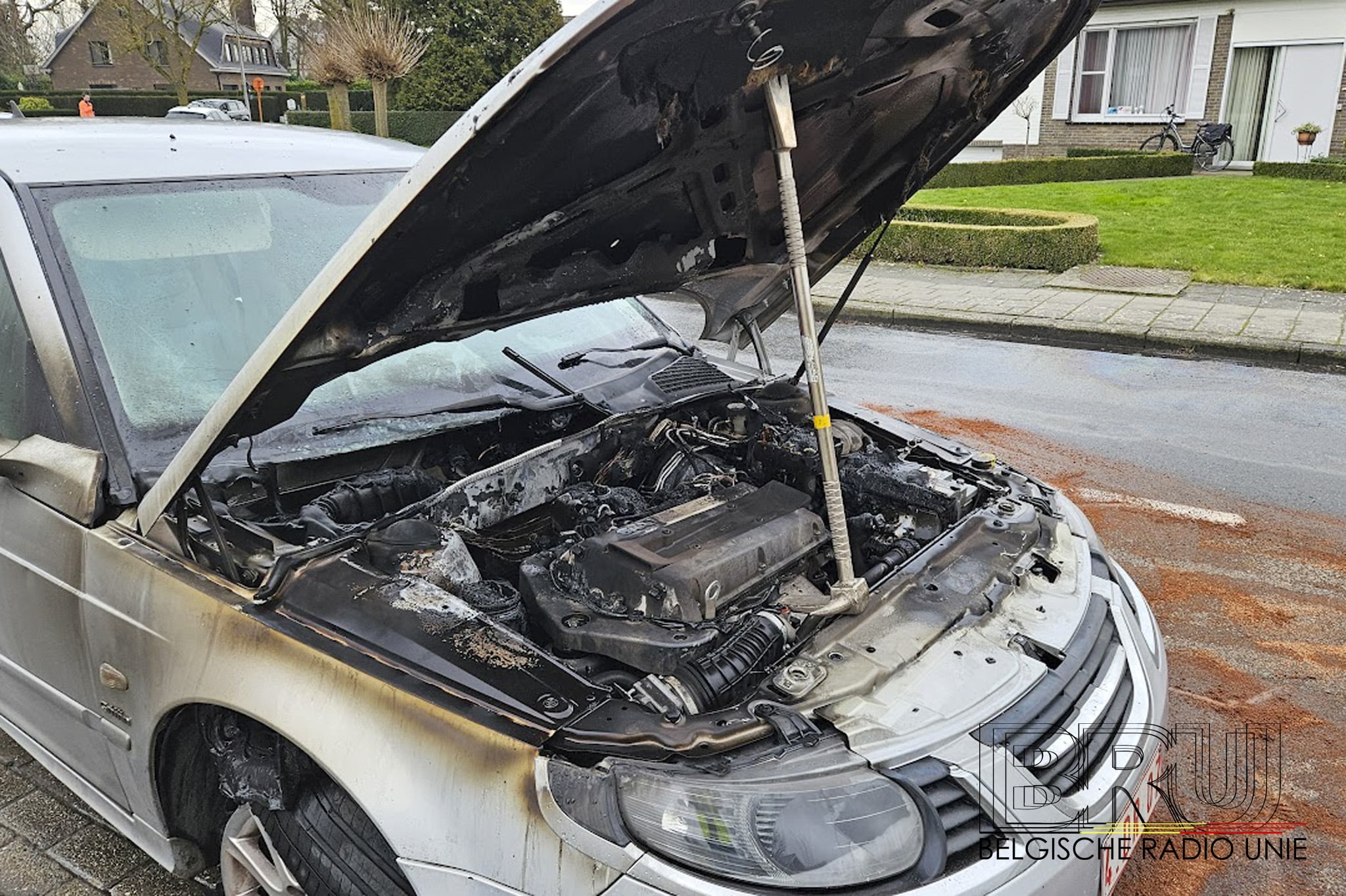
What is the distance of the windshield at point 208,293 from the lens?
2.56m

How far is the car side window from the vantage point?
2.51 metres

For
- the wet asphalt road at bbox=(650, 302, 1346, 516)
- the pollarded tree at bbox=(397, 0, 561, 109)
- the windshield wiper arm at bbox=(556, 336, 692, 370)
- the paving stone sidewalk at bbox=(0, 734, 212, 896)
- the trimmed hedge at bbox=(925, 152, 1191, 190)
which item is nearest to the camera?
the paving stone sidewalk at bbox=(0, 734, 212, 896)

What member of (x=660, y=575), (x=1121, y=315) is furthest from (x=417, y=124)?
(x=660, y=575)

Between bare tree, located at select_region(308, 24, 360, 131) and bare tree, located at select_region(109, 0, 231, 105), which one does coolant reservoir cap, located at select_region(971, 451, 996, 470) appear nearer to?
bare tree, located at select_region(308, 24, 360, 131)

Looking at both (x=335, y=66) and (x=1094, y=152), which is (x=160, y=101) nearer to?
(x=335, y=66)

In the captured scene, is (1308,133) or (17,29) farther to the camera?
(17,29)

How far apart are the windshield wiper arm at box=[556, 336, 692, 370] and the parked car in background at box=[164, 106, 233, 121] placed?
1.94m

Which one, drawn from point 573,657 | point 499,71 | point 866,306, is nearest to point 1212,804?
point 573,657

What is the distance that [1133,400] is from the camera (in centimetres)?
693

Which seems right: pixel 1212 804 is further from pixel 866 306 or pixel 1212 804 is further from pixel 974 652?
pixel 866 306

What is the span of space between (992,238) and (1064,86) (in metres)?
12.4

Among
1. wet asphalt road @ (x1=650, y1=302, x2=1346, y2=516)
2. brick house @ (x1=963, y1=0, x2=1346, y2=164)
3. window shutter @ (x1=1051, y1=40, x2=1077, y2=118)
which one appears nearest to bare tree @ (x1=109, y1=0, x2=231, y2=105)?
window shutter @ (x1=1051, y1=40, x2=1077, y2=118)

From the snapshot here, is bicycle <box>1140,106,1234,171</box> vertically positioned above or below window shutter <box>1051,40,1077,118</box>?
below

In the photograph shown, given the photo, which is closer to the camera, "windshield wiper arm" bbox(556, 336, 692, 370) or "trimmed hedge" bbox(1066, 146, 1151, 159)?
"windshield wiper arm" bbox(556, 336, 692, 370)
